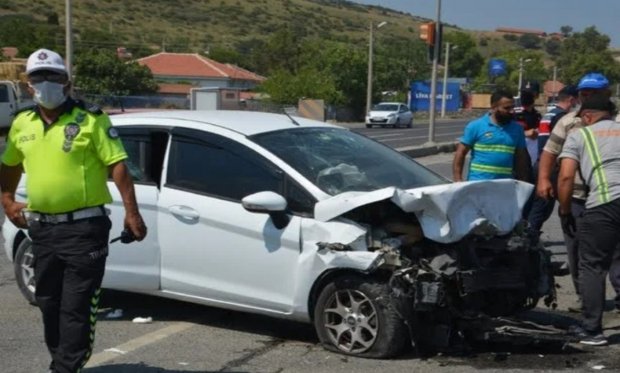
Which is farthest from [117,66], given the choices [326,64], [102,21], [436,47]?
[102,21]

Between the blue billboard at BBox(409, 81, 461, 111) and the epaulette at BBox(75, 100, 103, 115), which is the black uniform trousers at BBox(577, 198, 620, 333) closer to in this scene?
the epaulette at BBox(75, 100, 103, 115)

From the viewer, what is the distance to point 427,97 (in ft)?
273

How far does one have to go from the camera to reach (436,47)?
898 inches

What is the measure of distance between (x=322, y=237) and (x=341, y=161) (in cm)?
78

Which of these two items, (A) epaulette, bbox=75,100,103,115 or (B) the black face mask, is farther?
(B) the black face mask

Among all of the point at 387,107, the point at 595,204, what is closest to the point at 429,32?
the point at 595,204

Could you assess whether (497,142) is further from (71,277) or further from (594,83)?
(71,277)

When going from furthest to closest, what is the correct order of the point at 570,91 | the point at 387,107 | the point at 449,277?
the point at 387,107 < the point at 570,91 < the point at 449,277

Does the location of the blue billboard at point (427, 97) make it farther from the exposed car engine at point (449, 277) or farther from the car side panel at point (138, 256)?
the exposed car engine at point (449, 277)

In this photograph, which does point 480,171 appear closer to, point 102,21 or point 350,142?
point 350,142

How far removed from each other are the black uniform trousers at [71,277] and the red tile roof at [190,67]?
253ft

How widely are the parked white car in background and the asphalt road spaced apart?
143 ft

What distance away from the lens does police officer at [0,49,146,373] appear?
16.2 feet

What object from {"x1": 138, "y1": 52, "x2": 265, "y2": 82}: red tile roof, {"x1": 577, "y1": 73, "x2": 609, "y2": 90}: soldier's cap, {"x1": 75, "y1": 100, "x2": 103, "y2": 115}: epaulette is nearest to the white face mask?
{"x1": 75, "y1": 100, "x2": 103, "y2": 115}: epaulette
